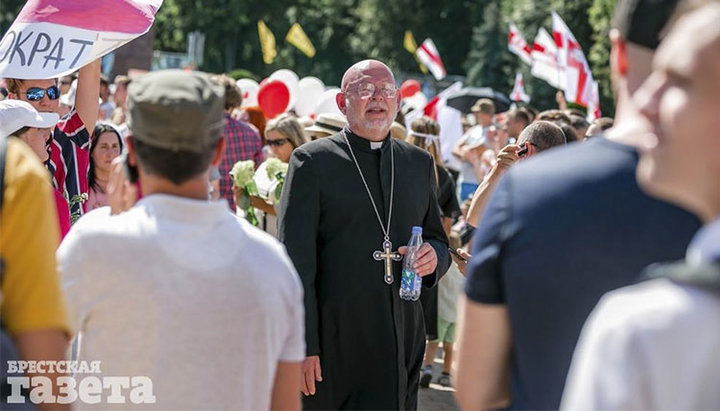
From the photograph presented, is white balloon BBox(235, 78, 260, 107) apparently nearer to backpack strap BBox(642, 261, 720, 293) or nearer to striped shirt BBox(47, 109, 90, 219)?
striped shirt BBox(47, 109, 90, 219)

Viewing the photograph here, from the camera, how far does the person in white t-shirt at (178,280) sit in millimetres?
2910

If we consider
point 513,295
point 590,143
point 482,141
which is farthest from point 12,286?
point 482,141

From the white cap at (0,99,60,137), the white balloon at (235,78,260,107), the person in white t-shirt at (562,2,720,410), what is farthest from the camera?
the white balloon at (235,78,260,107)

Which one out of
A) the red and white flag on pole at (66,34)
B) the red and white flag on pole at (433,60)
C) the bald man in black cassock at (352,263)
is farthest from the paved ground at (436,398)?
the red and white flag on pole at (433,60)

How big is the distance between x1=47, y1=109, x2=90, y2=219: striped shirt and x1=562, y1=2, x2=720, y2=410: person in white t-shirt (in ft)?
14.2

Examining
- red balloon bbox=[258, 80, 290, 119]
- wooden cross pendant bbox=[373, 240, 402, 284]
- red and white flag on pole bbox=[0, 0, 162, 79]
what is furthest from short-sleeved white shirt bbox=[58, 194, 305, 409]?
red balloon bbox=[258, 80, 290, 119]

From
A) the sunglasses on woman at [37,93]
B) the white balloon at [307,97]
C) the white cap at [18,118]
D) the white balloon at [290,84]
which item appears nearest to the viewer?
the white cap at [18,118]

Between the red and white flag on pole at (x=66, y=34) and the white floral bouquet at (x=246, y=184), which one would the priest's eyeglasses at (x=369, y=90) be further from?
the white floral bouquet at (x=246, y=184)

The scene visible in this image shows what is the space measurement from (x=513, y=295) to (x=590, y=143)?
0.43 metres

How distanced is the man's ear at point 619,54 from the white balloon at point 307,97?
1299 centimetres

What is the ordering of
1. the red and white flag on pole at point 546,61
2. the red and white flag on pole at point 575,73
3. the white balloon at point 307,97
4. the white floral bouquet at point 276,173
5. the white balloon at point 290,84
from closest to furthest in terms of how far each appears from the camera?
the white floral bouquet at point 276,173 → the red and white flag on pole at point 575,73 → the white balloon at point 290,84 → the white balloon at point 307,97 → the red and white flag on pole at point 546,61

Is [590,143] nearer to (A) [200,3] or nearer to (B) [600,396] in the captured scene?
(B) [600,396]

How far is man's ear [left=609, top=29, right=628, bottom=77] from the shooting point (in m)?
2.91

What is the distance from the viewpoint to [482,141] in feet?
40.8
